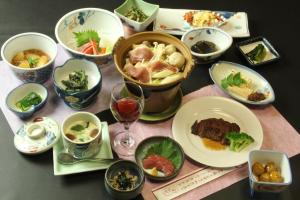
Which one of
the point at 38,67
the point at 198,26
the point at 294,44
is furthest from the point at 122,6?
the point at 294,44

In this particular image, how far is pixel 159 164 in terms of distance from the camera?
1.20 m

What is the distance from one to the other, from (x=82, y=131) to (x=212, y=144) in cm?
38

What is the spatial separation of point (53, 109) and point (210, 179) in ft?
1.74

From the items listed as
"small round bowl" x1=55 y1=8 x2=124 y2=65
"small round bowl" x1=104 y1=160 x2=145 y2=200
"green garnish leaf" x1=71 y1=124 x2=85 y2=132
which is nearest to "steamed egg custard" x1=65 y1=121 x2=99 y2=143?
"green garnish leaf" x1=71 y1=124 x2=85 y2=132

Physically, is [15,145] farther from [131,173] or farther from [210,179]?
[210,179]

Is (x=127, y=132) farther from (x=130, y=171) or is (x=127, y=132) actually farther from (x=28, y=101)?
(x=28, y=101)

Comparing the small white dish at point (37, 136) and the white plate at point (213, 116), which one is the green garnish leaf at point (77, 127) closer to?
the small white dish at point (37, 136)

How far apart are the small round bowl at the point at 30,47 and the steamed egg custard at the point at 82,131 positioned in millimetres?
242

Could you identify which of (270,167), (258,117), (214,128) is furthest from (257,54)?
(270,167)

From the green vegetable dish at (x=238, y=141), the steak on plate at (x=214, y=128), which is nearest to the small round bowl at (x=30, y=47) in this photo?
the steak on plate at (x=214, y=128)

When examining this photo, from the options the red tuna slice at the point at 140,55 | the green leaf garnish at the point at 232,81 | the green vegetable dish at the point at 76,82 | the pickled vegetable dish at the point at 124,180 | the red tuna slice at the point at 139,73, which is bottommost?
the pickled vegetable dish at the point at 124,180

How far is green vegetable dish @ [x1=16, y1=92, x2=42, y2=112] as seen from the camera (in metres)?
1.32

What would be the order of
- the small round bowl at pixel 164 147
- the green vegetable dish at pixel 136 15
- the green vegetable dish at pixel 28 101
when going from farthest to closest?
the green vegetable dish at pixel 136 15, the green vegetable dish at pixel 28 101, the small round bowl at pixel 164 147

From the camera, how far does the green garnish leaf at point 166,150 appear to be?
1225mm
